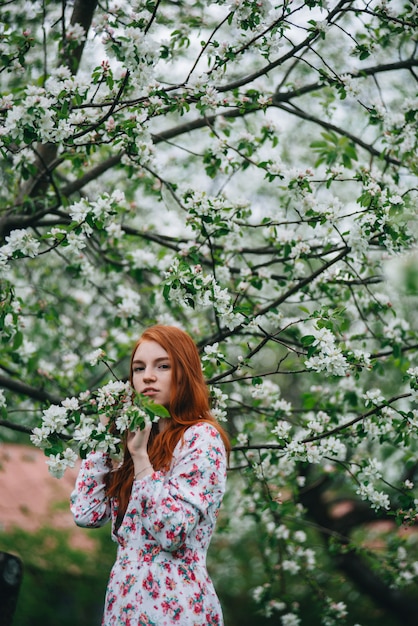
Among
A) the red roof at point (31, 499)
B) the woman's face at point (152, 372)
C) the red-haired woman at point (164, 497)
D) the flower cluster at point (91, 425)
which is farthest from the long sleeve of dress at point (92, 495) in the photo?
the red roof at point (31, 499)

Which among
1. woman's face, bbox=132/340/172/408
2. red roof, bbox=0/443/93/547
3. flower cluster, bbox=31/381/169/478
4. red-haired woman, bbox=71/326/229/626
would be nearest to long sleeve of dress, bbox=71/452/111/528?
red-haired woman, bbox=71/326/229/626

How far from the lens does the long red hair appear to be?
220 centimetres

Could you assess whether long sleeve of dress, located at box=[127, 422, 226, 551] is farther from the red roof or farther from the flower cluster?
the red roof

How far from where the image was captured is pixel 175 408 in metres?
2.26

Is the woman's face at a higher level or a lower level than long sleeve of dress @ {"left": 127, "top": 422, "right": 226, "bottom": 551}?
higher

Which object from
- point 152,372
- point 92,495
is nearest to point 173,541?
point 92,495

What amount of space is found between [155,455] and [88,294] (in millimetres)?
3062

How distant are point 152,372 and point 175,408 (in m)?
0.14

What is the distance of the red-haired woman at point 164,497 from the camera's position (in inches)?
77.5

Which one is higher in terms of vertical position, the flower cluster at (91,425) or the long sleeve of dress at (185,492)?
the flower cluster at (91,425)

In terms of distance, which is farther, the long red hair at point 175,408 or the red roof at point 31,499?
the red roof at point 31,499

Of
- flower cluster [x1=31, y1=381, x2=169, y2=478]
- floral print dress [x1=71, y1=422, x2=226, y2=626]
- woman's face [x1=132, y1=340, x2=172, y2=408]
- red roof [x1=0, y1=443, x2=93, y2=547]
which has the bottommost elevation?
floral print dress [x1=71, y1=422, x2=226, y2=626]

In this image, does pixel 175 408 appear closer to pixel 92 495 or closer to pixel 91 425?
pixel 91 425

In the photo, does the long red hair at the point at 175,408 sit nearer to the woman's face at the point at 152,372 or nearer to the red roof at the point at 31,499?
the woman's face at the point at 152,372
